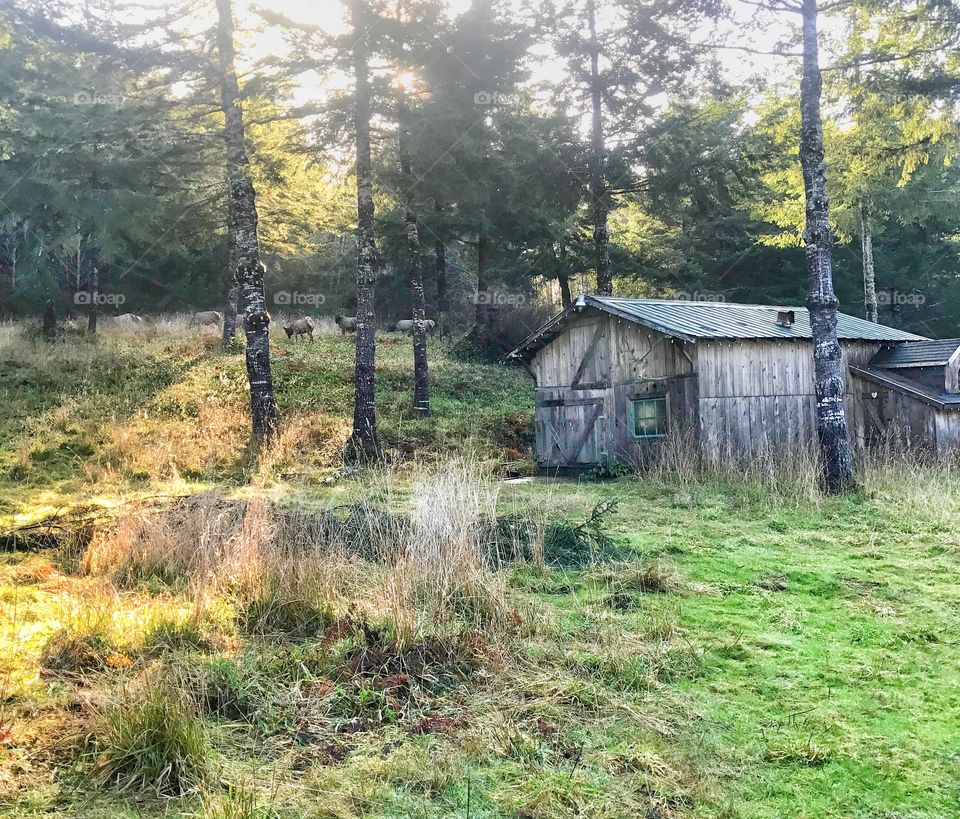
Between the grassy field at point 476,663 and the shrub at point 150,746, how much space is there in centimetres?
1

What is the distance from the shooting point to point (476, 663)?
4824 millimetres

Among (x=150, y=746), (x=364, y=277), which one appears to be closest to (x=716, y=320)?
(x=364, y=277)

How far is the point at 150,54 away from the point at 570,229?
14.6 metres

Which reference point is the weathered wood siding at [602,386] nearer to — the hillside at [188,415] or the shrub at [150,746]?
the hillside at [188,415]

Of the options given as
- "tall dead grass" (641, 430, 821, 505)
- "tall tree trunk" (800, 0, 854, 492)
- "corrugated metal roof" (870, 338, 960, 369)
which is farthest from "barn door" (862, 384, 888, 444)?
"tall tree trunk" (800, 0, 854, 492)

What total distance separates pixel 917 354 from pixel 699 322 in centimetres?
632

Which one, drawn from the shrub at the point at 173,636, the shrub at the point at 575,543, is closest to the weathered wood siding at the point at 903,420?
the shrub at the point at 575,543

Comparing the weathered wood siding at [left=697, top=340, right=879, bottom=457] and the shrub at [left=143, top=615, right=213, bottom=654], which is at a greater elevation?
the weathered wood siding at [left=697, top=340, right=879, bottom=457]

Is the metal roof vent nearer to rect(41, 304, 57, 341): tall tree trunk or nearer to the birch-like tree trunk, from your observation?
the birch-like tree trunk

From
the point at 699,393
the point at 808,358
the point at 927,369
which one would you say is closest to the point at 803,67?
the point at 699,393

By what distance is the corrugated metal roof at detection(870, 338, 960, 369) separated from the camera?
17.4 m

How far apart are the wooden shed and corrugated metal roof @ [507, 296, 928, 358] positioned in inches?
1.5

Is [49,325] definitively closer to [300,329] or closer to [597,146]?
[300,329]

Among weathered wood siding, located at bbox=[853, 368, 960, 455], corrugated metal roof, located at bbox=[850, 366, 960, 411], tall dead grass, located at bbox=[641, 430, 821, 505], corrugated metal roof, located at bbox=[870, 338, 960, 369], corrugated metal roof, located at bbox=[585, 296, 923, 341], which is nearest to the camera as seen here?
tall dead grass, located at bbox=[641, 430, 821, 505]
